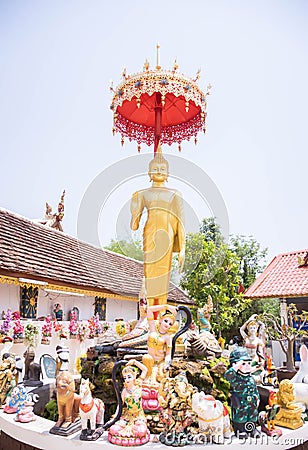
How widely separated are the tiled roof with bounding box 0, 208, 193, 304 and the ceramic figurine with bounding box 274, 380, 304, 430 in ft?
17.2

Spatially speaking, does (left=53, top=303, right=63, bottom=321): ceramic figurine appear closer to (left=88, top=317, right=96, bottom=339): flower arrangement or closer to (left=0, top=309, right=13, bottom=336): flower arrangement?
(left=88, top=317, right=96, bottom=339): flower arrangement

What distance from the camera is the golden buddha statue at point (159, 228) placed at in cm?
643

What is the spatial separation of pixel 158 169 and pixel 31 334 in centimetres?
402

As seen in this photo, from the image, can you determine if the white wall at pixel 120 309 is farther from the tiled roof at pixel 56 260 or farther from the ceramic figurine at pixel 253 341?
the ceramic figurine at pixel 253 341

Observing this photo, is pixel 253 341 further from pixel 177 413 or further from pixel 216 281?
pixel 216 281

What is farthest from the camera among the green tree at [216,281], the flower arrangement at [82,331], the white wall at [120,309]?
the green tree at [216,281]

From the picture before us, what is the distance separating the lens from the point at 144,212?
6668 millimetres

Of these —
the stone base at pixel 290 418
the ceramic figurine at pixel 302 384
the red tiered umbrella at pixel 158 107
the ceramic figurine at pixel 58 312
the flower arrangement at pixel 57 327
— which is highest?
the red tiered umbrella at pixel 158 107

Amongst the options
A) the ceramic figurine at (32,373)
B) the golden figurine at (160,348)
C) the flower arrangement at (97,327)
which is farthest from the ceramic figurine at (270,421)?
the flower arrangement at (97,327)

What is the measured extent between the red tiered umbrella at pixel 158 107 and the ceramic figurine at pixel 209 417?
4.33 metres

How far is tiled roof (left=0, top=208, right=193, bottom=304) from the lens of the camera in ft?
28.0

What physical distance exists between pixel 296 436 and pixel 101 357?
295 cm

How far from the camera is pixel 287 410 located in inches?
167

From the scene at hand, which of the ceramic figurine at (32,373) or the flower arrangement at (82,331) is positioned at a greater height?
the flower arrangement at (82,331)
